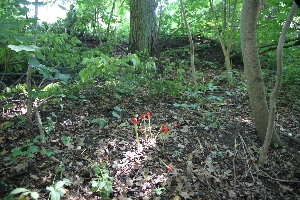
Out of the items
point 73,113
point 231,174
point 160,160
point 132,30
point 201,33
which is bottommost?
point 231,174

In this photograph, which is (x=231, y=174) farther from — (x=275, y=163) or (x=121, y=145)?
(x=121, y=145)

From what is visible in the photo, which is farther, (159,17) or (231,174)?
(159,17)

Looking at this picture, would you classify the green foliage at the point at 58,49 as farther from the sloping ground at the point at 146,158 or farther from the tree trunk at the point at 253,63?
the tree trunk at the point at 253,63

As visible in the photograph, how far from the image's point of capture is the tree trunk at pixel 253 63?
282cm

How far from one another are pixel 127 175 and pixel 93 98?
2131 mm

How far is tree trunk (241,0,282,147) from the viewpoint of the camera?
111 inches

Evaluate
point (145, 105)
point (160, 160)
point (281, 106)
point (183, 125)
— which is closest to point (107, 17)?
point (145, 105)

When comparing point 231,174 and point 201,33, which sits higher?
point 201,33

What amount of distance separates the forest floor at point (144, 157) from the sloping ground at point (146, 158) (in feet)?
0.03

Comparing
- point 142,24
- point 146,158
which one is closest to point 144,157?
point 146,158

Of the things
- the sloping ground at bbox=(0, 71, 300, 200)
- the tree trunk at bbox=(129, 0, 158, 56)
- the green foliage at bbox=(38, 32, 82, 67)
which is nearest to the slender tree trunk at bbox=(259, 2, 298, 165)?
the sloping ground at bbox=(0, 71, 300, 200)

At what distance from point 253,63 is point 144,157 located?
212 cm

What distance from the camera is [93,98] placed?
160 inches

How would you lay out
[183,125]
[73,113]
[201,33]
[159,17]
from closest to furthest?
1. [73,113]
2. [183,125]
3. [159,17]
4. [201,33]
